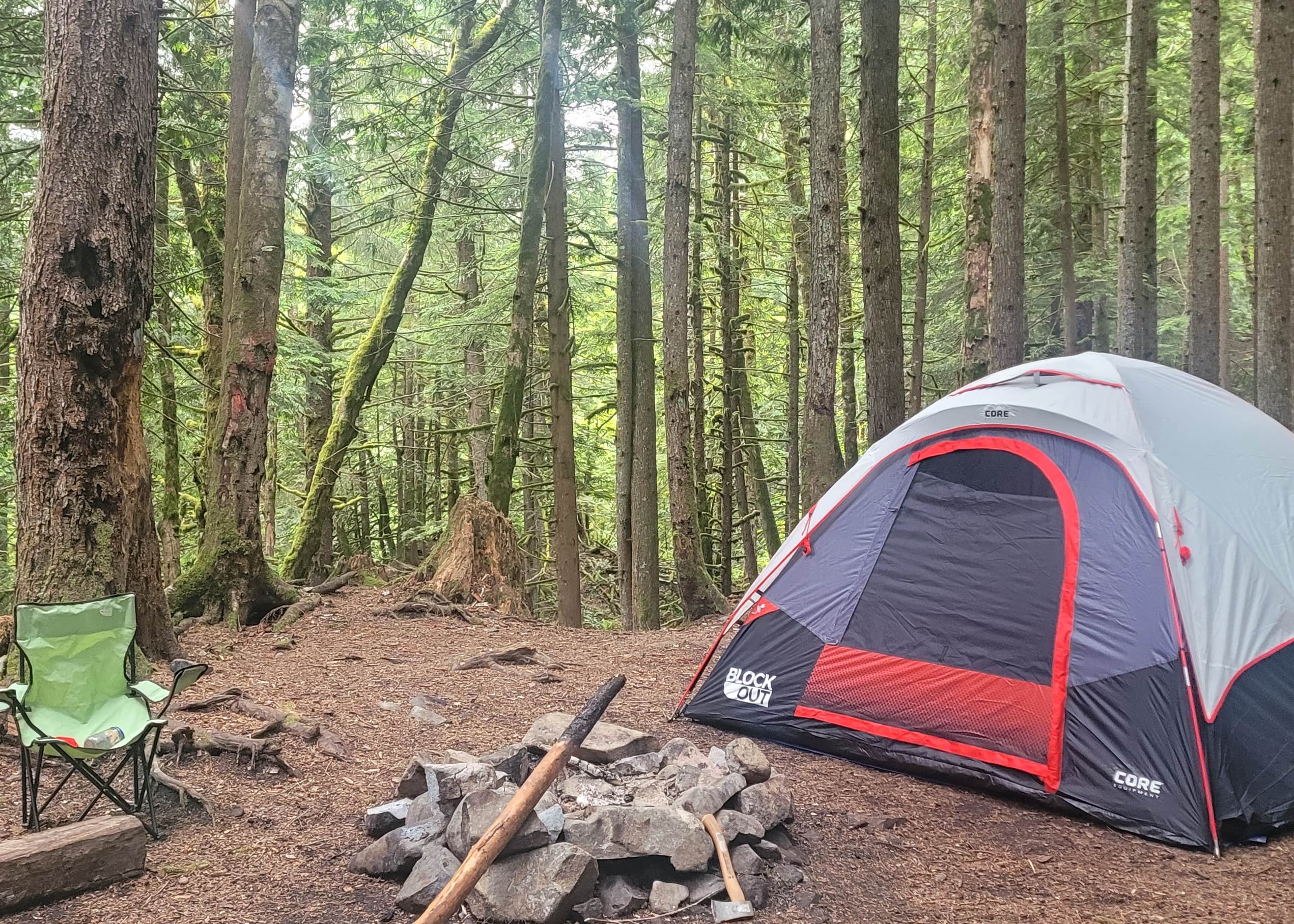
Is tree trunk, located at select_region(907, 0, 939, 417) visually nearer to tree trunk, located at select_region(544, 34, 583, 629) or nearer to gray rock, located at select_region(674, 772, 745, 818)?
tree trunk, located at select_region(544, 34, 583, 629)

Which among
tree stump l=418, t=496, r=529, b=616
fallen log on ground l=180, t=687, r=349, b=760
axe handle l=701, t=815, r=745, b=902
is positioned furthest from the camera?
tree stump l=418, t=496, r=529, b=616

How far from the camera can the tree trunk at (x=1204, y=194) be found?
10.3 meters

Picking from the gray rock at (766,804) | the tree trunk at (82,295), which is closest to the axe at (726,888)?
the gray rock at (766,804)

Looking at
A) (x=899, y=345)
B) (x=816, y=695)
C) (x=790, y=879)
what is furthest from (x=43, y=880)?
(x=899, y=345)

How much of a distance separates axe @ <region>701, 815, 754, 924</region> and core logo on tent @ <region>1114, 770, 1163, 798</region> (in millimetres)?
2054

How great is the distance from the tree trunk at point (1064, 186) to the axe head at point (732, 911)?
12.8 m

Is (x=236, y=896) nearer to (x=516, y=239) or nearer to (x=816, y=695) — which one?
(x=816, y=695)

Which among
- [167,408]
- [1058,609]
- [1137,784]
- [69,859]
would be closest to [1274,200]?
[1058,609]

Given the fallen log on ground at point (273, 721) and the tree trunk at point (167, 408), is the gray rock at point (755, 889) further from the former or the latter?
the tree trunk at point (167, 408)

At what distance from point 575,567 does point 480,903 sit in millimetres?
6709

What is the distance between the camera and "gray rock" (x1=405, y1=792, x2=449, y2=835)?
3.48 m

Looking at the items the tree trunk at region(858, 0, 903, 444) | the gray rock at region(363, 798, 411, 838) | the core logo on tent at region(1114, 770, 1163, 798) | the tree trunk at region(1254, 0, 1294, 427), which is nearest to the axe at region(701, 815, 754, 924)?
the gray rock at region(363, 798, 411, 838)

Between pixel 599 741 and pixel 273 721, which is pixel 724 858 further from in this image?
pixel 273 721

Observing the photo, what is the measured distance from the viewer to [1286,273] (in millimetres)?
9750
